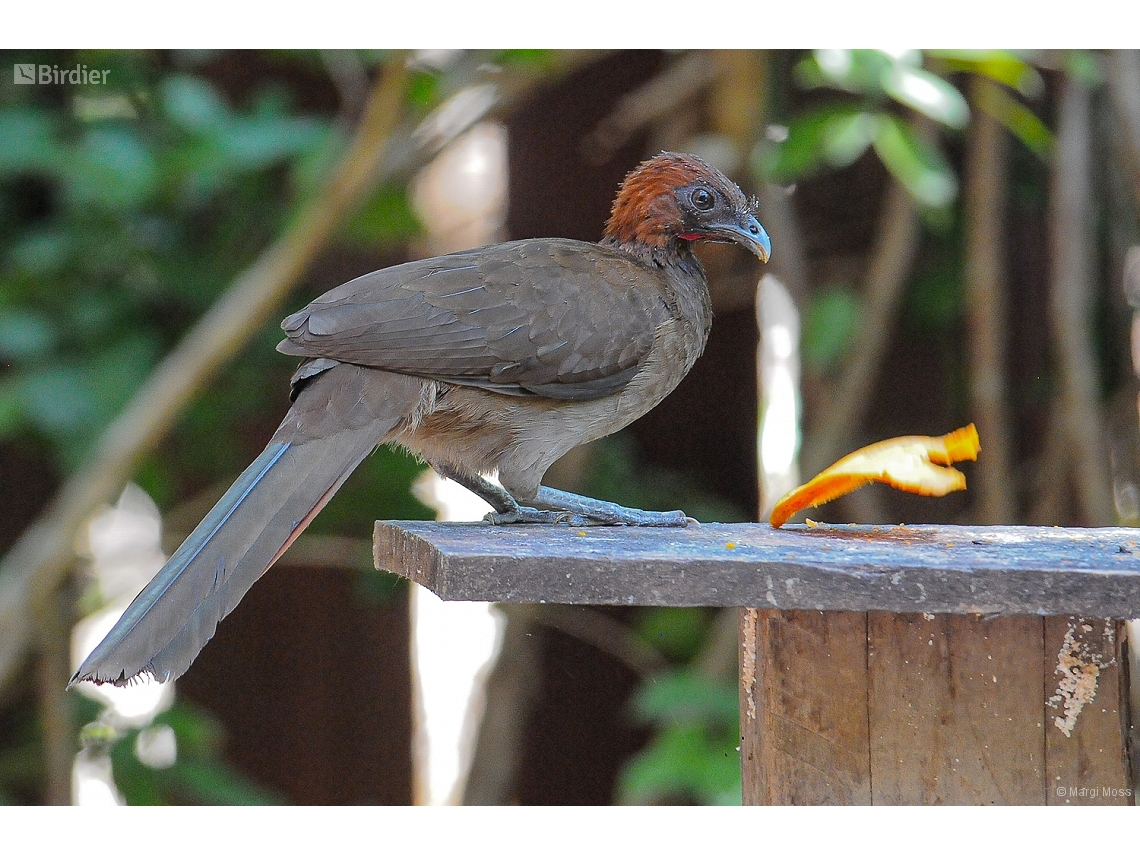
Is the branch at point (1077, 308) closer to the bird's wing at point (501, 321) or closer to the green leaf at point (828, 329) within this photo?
the green leaf at point (828, 329)

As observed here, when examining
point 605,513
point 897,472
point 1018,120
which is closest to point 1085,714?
point 897,472

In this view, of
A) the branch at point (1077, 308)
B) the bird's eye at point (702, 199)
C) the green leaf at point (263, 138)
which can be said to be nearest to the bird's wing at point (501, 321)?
the bird's eye at point (702, 199)

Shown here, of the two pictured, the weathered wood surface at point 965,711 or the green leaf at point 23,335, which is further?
the green leaf at point 23,335

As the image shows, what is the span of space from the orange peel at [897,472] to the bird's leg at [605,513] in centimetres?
21

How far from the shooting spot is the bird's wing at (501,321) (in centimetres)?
241

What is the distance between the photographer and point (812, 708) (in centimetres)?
207

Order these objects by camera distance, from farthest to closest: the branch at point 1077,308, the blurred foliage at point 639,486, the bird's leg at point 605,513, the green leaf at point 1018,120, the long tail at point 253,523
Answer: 1. the blurred foliage at point 639,486
2. the branch at point 1077,308
3. the green leaf at point 1018,120
4. the bird's leg at point 605,513
5. the long tail at point 253,523

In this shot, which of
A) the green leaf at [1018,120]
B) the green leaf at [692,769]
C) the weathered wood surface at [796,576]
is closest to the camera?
the weathered wood surface at [796,576]

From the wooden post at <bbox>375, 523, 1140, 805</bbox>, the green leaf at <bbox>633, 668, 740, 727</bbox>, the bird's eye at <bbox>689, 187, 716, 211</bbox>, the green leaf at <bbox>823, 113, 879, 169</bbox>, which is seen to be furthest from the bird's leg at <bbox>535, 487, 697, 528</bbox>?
the green leaf at <bbox>823, 113, 879, 169</bbox>

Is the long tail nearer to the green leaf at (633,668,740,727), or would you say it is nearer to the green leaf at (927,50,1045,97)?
the green leaf at (633,668,740,727)

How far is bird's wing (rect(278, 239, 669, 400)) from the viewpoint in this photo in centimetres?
241

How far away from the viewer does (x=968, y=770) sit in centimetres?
203

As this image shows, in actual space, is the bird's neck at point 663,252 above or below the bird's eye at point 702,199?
below
